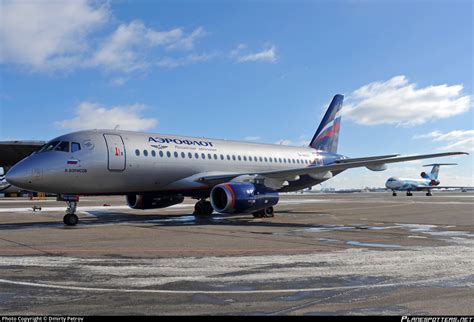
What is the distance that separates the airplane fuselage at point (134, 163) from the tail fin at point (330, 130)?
21.7 ft

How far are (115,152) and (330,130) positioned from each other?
18267 millimetres

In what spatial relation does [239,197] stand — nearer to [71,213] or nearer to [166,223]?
[166,223]

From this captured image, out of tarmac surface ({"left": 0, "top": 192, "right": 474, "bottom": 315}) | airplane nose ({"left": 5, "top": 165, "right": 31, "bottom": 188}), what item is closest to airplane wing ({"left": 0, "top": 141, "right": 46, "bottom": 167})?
airplane nose ({"left": 5, "top": 165, "right": 31, "bottom": 188})

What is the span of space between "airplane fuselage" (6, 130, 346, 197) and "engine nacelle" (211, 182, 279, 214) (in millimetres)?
2843

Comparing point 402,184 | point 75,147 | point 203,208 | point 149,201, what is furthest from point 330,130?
point 402,184

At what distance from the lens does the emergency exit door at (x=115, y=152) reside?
18.8m

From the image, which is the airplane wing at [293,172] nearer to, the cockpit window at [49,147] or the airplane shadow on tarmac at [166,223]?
the airplane shadow on tarmac at [166,223]

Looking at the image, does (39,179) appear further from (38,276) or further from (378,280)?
(378,280)

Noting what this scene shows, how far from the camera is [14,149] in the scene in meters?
65.8

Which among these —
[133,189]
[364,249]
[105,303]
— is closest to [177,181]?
[133,189]

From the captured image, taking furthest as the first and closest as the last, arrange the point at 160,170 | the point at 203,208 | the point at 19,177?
the point at 203,208
the point at 160,170
the point at 19,177

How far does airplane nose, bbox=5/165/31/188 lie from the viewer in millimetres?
16344

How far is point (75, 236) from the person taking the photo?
1320 centimetres
